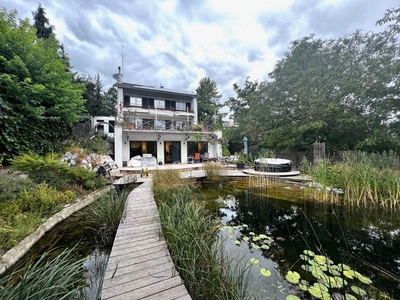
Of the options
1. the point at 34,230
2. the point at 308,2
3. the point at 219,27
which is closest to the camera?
the point at 34,230

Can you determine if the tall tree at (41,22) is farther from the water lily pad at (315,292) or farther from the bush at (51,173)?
the water lily pad at (315,292)

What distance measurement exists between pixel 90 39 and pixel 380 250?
1823 cm

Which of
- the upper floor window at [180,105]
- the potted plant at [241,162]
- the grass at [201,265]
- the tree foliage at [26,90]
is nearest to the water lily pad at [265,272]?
the grass at [201,265]

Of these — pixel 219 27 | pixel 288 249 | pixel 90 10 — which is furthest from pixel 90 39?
pixel 288 249

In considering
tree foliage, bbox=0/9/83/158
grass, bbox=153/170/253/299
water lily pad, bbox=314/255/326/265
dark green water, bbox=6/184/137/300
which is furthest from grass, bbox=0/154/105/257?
water lily pad, bbox=314/255/326/265

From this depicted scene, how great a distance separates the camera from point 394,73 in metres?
8.39

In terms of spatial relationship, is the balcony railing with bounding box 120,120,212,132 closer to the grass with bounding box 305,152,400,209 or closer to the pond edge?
the pond edge

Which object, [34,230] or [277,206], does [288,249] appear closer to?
[277,206]

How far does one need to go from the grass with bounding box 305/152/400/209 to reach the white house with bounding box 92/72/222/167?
32.5 feet

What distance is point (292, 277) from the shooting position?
2.21 m

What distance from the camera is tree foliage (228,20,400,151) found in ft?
29.1

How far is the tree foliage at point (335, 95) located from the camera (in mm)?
8867

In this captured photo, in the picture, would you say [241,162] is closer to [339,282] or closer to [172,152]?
→ [172,152]

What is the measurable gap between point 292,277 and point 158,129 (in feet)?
40.6
